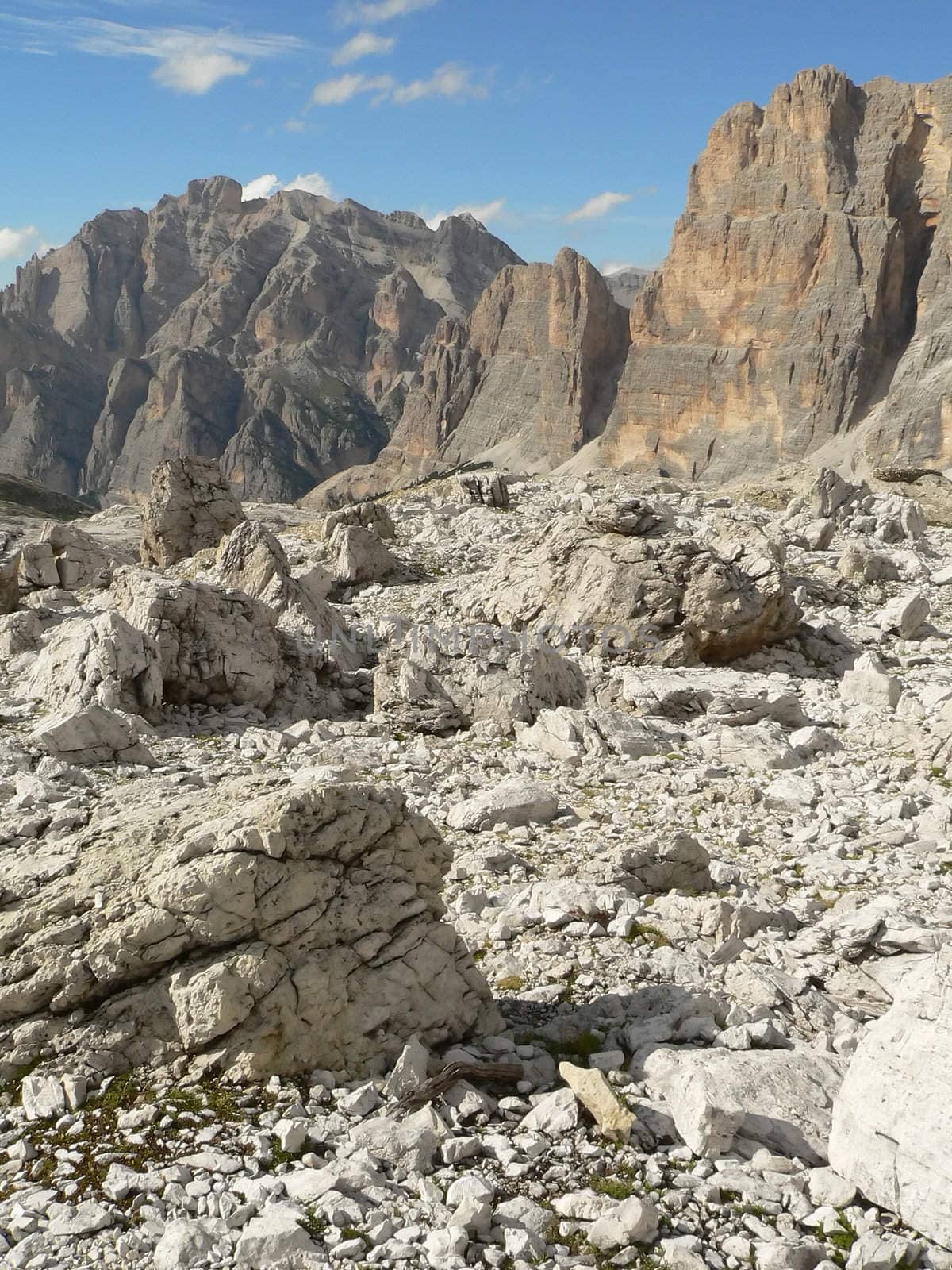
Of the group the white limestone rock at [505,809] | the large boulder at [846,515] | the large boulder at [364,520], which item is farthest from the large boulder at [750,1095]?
the large boulder at [364,520]

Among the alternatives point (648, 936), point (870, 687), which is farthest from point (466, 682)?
point (648, 936)

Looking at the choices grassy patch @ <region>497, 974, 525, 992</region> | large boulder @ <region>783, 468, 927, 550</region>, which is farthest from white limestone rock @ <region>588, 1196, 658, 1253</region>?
large boulder @ <region>783, 468, 927, 550</region>

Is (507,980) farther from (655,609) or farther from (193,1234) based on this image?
(655,609)

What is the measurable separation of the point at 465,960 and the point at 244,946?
1927 mm

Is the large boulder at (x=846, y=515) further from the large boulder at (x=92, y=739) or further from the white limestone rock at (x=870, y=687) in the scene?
the large boulder at (x=92, y=739)

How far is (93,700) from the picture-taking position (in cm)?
1672

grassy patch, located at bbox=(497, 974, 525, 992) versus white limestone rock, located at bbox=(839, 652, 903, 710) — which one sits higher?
white limestone rock, located at bbox=(839, 652, 903, 710)

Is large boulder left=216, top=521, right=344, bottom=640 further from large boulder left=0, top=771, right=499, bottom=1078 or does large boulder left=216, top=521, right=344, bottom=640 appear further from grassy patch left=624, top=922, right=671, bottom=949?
large boulder left=0, top=771, right=499, bottom=1078

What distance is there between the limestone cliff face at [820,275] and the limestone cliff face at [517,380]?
2550 cm

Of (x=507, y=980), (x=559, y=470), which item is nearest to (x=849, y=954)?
(x=507, y=980)

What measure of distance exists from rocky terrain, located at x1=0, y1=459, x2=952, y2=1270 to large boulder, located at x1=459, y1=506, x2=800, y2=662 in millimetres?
1837

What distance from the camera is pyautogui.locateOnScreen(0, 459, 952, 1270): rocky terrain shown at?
574cm

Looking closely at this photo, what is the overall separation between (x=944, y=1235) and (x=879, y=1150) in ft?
1.74

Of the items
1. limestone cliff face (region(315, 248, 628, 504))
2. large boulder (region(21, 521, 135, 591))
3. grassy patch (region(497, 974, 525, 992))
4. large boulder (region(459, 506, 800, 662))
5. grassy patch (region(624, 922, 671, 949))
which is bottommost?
grassy patch (region(624, 922, 671, 949))
